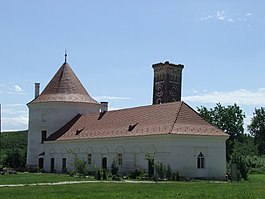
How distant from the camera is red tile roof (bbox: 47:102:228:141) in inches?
1667

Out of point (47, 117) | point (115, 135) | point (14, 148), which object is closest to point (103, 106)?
point (47, 117)

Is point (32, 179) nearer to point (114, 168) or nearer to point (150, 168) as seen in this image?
point (114, 168)

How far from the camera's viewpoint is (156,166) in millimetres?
39781

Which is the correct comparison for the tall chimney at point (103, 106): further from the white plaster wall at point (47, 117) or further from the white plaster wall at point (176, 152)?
the white plaster wall at point (176, 152)

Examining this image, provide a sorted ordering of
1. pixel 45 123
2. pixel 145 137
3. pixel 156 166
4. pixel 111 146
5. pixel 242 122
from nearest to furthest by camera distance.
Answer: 1. pixel 156 166
2. pixel 145 137
3. pixel 111 146
4. pixel 45 123
5. pixel 242 122

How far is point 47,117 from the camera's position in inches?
2359

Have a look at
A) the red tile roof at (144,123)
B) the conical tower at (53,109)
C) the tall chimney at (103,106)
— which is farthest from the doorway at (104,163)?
the tall chimney at (103,106)

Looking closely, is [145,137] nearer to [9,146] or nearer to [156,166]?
[156,166]

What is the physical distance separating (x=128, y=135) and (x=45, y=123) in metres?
17.9

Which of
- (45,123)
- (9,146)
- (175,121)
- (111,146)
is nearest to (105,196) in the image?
(175,121)

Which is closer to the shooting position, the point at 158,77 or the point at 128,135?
the point at 128,135

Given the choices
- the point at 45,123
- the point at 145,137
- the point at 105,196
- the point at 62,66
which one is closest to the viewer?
the point at 105,196

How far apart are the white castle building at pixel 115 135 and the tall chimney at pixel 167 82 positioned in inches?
699

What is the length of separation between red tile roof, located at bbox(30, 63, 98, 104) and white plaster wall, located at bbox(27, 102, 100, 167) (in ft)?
1.97
